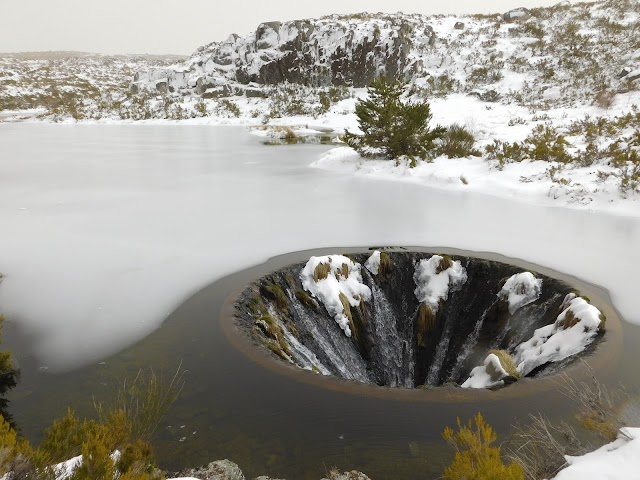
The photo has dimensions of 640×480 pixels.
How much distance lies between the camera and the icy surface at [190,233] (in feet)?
19.7

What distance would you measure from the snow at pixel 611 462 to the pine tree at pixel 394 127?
13.7 meters

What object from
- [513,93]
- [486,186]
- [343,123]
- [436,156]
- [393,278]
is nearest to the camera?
[393,278]

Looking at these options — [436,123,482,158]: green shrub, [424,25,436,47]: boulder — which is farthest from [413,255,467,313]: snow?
[424,25,436,47]: boulder

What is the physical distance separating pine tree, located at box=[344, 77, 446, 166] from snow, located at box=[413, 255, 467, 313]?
339 inches

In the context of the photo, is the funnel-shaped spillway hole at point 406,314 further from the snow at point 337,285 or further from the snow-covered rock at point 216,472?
the snow-covered rock at point 216,472

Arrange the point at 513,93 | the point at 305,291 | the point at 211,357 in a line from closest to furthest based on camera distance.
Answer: the point at 211,357, the point at 305,291, the point at 513,93

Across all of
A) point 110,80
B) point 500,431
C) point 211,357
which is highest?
point 500,431

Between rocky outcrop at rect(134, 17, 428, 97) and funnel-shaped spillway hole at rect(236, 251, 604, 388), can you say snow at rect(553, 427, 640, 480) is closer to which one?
funnel-shaped spillway hole at rect(236, 251, 604, 388)

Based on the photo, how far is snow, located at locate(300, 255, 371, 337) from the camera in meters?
7.17

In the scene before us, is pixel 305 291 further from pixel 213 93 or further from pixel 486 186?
pixel 213 93

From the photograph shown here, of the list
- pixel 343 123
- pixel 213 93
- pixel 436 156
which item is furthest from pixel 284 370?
pixel 213 93

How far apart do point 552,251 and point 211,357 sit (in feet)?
20.9

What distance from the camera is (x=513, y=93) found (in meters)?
30.4

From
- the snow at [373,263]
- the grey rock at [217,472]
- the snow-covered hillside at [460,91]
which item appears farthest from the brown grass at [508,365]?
the snow-covered hillside at [460,91]
